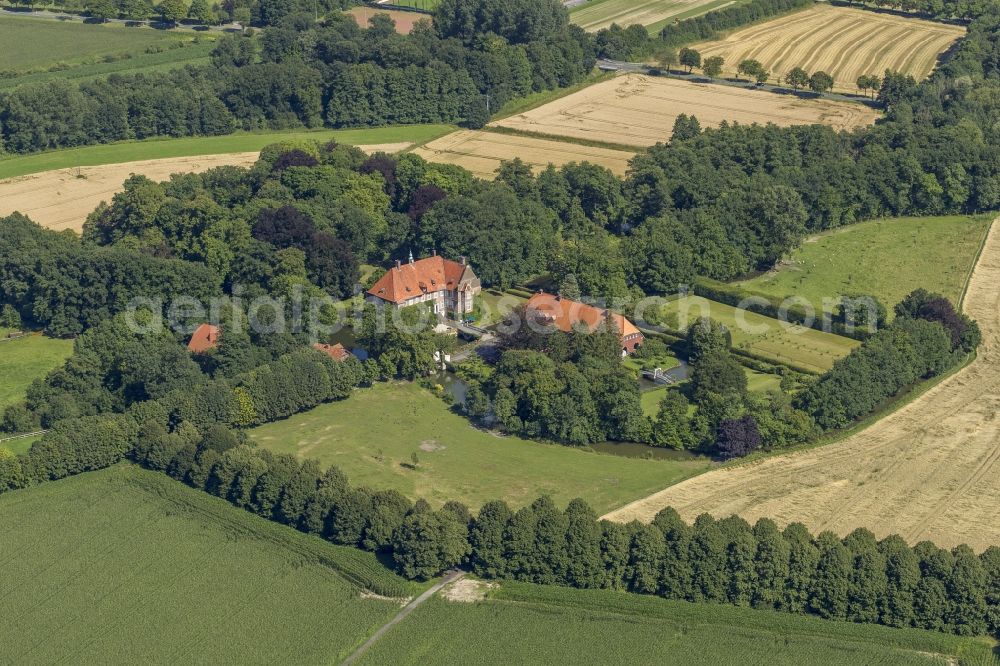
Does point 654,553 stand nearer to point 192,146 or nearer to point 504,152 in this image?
point 504,152

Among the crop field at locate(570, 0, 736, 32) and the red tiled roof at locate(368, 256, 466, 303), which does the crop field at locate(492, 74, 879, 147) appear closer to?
the crop field at locate(570, 0, 736, 32)

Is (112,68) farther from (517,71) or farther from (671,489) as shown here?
→ (671,489)

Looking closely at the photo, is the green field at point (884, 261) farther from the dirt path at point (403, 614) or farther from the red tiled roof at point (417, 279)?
the dirt path at point (403, 614)

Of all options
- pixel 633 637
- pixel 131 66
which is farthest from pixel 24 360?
pixel 131 66

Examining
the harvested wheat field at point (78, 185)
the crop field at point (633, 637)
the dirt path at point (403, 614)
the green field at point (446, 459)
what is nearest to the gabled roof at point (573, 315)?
the green field at point (446, 459)

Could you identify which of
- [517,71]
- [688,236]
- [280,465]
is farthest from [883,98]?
[280,465]

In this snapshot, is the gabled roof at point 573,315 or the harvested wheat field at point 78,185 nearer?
the gabled roof at point 573,315
